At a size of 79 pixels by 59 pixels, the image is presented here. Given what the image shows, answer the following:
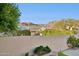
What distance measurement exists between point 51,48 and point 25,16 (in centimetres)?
29

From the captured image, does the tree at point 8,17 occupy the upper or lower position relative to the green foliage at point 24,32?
upper

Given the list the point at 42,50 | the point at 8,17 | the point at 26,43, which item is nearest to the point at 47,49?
the point at 42,50

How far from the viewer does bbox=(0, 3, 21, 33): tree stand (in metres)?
1.21

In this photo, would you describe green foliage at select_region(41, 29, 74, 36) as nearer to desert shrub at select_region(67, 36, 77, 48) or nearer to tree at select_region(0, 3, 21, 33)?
desert shrub at select_region(67, 36, 77, 48)

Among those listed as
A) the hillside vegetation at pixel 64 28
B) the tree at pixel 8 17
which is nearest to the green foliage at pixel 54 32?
the hillside vegetation at pixel 64 28

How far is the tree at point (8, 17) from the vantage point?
3.97 feet

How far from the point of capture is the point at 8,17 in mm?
1219

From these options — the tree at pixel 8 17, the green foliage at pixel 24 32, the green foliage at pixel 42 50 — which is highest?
the tree at pixel 8 17

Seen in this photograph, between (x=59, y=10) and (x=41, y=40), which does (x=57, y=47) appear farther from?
(x=59, y=10)

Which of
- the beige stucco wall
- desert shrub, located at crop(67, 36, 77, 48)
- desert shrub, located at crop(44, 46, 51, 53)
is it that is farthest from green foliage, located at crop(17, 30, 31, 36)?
desert shrub, located at crop(67, 36, 77, 48)

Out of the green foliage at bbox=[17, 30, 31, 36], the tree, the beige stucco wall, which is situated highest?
the tree

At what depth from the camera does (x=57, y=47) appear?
1.19 metres

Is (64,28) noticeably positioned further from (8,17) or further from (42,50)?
(8,17)

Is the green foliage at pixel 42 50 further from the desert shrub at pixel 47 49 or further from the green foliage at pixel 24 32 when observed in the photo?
the green foliage at pixel 24 32
